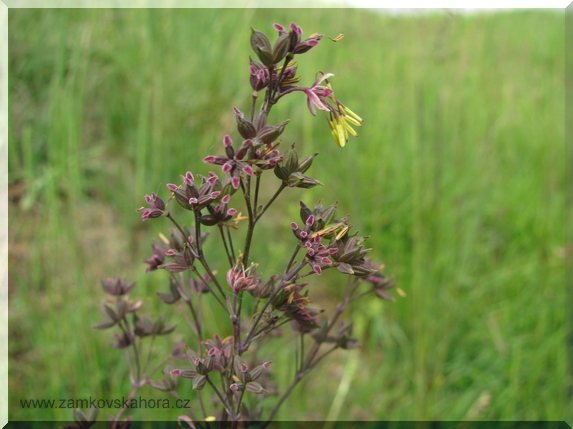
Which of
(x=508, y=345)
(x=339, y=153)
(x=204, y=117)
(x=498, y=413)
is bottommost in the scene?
(x=498, y=413)

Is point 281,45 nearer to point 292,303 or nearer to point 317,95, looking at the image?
point 317,95

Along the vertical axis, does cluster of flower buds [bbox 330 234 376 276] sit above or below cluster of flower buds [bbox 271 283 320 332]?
above

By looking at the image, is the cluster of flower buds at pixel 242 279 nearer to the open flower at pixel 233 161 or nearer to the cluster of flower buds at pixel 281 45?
the open flower at pixel 233 161

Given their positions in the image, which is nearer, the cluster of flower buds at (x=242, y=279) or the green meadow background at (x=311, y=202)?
the cluster of flower buds at (x=242, y=279)

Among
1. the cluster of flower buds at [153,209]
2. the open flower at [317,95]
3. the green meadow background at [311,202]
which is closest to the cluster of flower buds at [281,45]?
the open flower at [317,95]

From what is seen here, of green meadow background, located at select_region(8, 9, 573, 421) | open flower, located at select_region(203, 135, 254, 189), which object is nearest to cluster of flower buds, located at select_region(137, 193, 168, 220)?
open flower, located at select_region(203, 135, 254, 189)

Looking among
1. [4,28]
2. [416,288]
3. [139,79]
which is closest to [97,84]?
[139,79]

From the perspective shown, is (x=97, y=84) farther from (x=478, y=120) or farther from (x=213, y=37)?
(x=478, y=120)

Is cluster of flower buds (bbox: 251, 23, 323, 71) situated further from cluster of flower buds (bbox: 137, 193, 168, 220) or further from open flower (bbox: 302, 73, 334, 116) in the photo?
cluster of flower buds (bbox: 137, 193, 168, 220)
